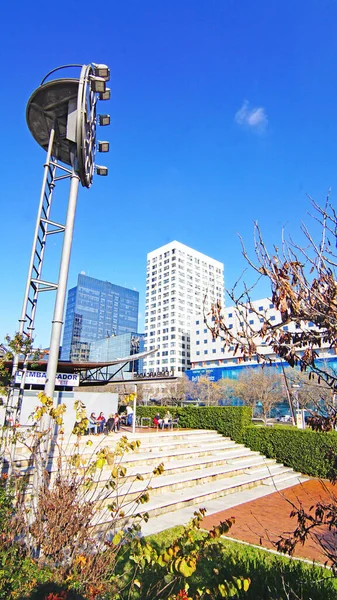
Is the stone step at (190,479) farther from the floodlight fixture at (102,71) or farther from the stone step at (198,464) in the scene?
the floodlight fixture at (102,71)

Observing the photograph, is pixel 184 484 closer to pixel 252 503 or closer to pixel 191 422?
pixel 252 503

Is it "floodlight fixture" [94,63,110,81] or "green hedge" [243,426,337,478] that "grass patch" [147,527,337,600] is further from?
"green hedge" [243,426,337,478]

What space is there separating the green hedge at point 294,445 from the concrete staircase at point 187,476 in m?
0.36

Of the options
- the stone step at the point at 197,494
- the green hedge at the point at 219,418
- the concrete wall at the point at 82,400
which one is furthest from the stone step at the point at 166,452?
the concrete wall at the point at 82,400

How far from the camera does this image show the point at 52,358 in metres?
5.02

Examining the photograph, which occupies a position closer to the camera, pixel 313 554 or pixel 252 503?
pixel 313 554

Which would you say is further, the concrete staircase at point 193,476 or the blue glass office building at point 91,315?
the blue glass office building at point 91,315

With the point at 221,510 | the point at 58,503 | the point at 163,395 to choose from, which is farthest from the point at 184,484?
the point at 163,395

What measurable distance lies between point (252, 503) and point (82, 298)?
6693 inches

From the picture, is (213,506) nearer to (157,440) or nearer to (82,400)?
(157,440)

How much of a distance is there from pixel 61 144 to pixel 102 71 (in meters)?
1.59

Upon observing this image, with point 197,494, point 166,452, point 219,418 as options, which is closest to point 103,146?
point 197,494

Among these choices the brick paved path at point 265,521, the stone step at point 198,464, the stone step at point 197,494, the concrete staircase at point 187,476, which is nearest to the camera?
the brick paved path at point 265,521

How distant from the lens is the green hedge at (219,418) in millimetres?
15531
